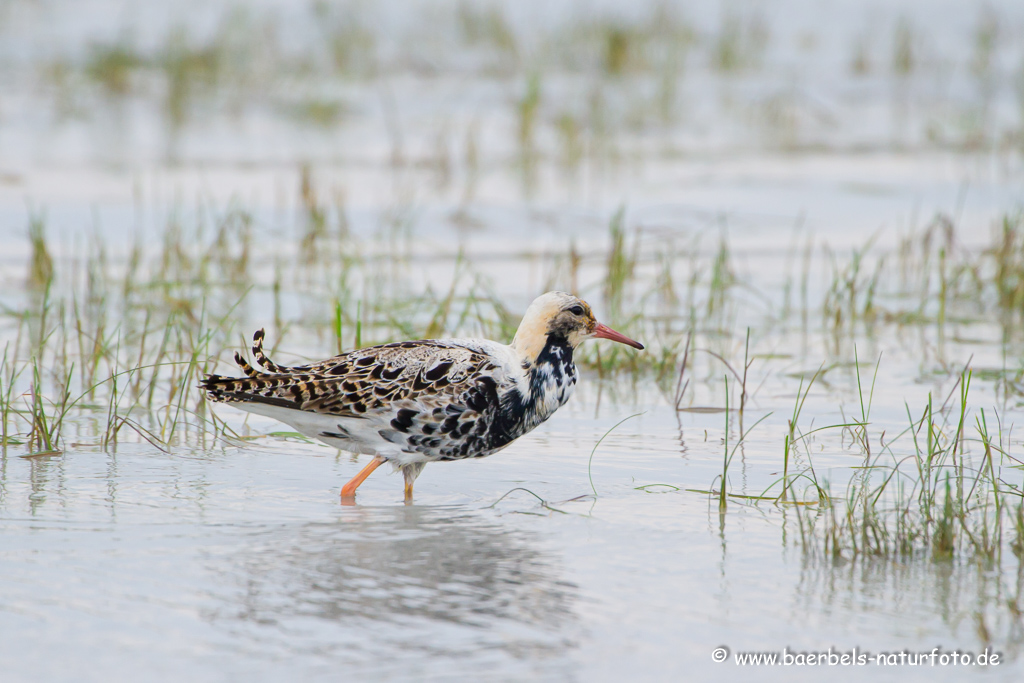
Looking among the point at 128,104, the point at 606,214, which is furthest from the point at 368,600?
the point at 128,104

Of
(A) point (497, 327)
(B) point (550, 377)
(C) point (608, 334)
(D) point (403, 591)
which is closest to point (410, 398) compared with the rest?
(B) point (550, 377)

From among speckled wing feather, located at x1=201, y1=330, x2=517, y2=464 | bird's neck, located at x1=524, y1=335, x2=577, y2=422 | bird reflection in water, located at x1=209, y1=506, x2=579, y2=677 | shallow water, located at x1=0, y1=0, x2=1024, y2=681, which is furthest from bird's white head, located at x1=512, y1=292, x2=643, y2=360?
bird reflection in water, located at x1=209, y1=506, x2=579, y2=677

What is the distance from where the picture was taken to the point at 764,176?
53.1 ft

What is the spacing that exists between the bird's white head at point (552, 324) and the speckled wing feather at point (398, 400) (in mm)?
274

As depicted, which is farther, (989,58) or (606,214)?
(989,58)

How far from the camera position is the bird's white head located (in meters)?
6.26

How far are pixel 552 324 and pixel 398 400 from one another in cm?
92

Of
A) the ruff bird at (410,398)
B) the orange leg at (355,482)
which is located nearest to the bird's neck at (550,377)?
the ruff bird at (410,398)

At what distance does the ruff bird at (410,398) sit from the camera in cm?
583

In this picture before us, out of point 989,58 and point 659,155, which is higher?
point 989,58

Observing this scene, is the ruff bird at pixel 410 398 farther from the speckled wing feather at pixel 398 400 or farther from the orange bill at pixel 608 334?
the orange bill at pixel 608 334

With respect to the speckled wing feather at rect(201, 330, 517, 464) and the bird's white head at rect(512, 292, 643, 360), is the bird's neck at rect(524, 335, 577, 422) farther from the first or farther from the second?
the speckled wing feather at rect(201, 330, 517, 464)

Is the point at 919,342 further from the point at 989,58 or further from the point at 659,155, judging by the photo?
the point at 989,58

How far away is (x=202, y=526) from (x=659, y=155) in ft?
42.1
